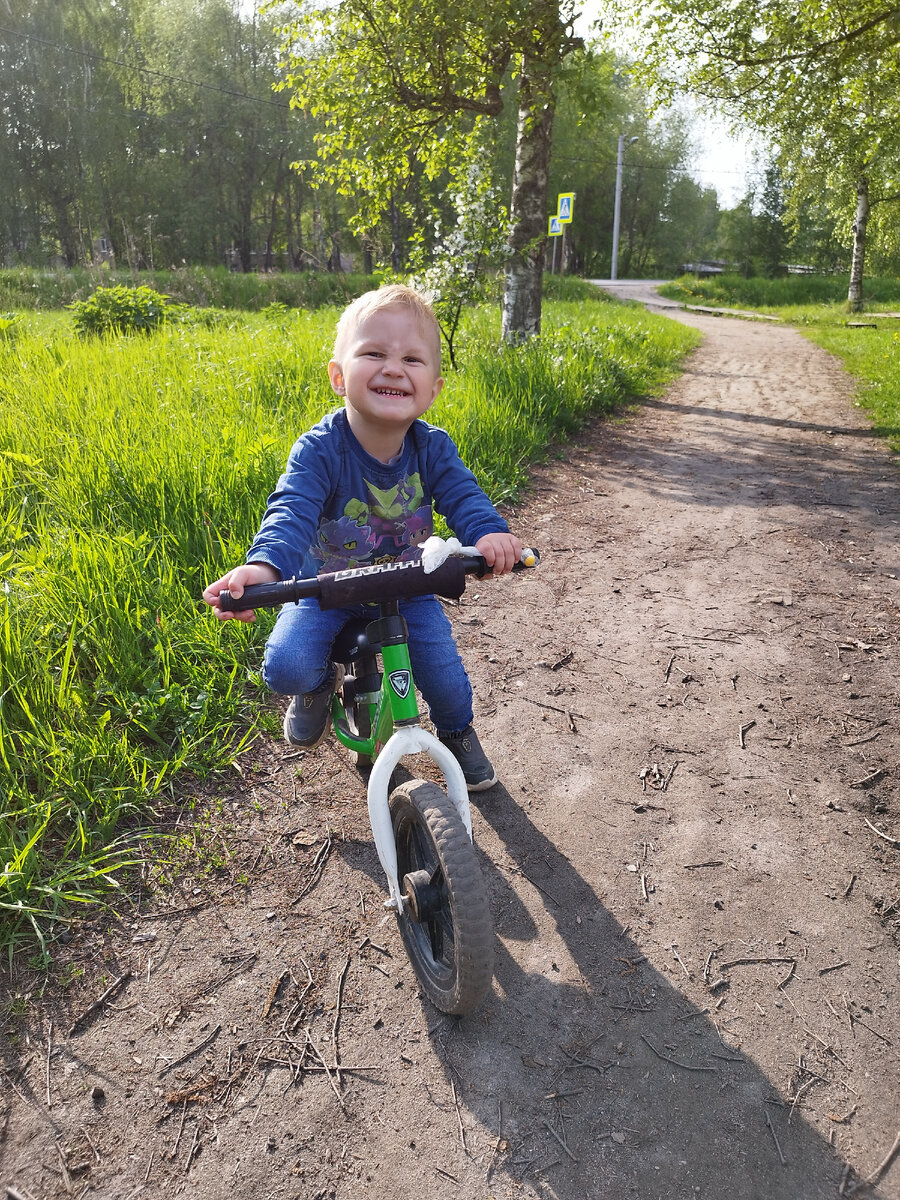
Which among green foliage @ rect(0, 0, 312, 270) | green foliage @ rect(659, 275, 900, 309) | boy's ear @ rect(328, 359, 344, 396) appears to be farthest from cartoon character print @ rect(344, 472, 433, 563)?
green foliage @ rect(0, 0, 312, 270)

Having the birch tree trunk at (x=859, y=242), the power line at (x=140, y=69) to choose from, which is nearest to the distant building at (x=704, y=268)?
the birch tree trunk at (x=859, y=242)

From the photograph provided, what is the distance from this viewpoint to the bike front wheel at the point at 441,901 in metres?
1.84

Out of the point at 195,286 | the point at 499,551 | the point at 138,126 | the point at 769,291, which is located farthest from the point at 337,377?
the point at 138,126

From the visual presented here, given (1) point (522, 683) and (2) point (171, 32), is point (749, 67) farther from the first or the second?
(2) point (171, 32)

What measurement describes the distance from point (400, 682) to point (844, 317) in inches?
1016

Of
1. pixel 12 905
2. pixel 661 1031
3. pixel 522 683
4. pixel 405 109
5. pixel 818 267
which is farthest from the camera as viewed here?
pixel 818 267

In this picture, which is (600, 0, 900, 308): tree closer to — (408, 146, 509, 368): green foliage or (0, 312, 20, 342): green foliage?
(408, 146, 509, 368): green foliage

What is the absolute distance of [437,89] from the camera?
8641mm

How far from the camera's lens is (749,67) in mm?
9984

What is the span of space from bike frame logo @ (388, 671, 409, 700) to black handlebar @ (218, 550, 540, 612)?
29 cm

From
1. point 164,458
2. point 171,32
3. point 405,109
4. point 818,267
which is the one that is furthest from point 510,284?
point 818,267

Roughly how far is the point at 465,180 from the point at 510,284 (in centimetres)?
124

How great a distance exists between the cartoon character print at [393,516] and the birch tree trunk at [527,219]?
23.7 ft

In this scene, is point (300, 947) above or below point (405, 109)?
below
